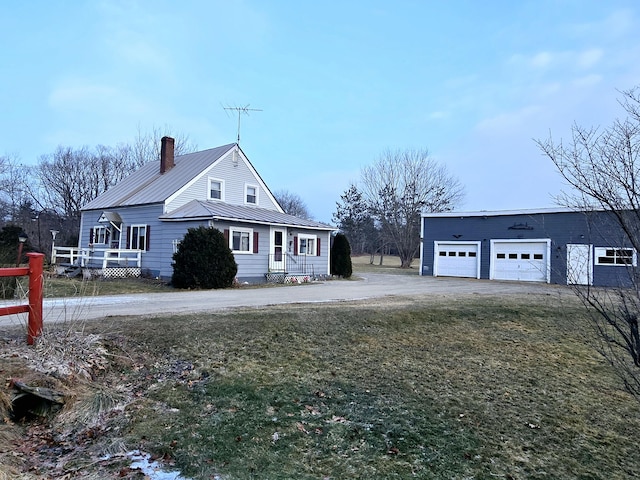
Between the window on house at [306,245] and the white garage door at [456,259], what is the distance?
9121mm

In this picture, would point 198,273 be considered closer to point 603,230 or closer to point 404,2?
point 404,2

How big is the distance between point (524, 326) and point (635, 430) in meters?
4.44

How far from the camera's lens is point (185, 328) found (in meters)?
6.81

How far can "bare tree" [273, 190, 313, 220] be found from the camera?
70.1 meters

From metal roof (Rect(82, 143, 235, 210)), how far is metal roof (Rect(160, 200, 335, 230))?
46.0 inches

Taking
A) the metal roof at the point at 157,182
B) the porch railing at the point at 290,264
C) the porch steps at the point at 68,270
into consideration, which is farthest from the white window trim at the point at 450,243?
the porch steps at the point at 68,270

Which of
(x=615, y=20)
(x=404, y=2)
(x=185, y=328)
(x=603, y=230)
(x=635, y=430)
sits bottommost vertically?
(x=635, y=430)

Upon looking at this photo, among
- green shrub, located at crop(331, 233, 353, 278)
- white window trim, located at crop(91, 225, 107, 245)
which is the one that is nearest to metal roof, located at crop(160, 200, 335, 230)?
green shrub, located at crop(331, 233, 353, 278)

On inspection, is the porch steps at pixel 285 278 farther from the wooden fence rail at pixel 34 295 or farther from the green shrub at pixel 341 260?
the wooden fence rail at pixel 34 295

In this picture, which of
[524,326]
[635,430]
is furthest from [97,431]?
[524,326]

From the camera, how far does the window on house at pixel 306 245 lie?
22375 mm

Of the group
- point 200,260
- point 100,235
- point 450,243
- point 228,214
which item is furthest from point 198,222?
point 450,243

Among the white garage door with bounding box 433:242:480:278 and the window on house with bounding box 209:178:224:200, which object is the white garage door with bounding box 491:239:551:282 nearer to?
the white garage door with bounding box 433:242:480:278

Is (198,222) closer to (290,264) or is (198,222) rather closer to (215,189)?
(215,189)
